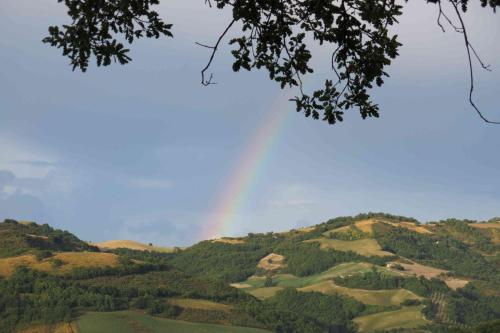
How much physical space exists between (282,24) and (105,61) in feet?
15.3

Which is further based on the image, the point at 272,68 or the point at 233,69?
the point at 272,68

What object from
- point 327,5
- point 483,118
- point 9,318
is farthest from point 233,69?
point 9,318

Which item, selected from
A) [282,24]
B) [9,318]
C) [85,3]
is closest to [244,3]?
[282,24]

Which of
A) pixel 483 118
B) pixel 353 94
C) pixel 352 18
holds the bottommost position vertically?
pixel 483 118

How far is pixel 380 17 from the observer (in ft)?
56.2

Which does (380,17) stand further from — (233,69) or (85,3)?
(85,3)

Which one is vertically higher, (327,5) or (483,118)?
(327,5)

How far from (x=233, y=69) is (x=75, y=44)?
4084 mm

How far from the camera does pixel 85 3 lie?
17.9m

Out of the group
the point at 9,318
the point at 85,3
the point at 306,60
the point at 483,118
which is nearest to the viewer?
the point at 483,118

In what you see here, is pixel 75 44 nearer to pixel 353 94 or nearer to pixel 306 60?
pixel 306 60

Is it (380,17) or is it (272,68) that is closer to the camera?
(380,17)

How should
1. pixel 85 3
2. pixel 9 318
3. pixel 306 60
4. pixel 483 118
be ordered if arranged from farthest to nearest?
pixel 9 318
pixel 306 60
pixel 85 3
pixel 483 118

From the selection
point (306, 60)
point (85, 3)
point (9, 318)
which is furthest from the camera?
point (9, 318)
